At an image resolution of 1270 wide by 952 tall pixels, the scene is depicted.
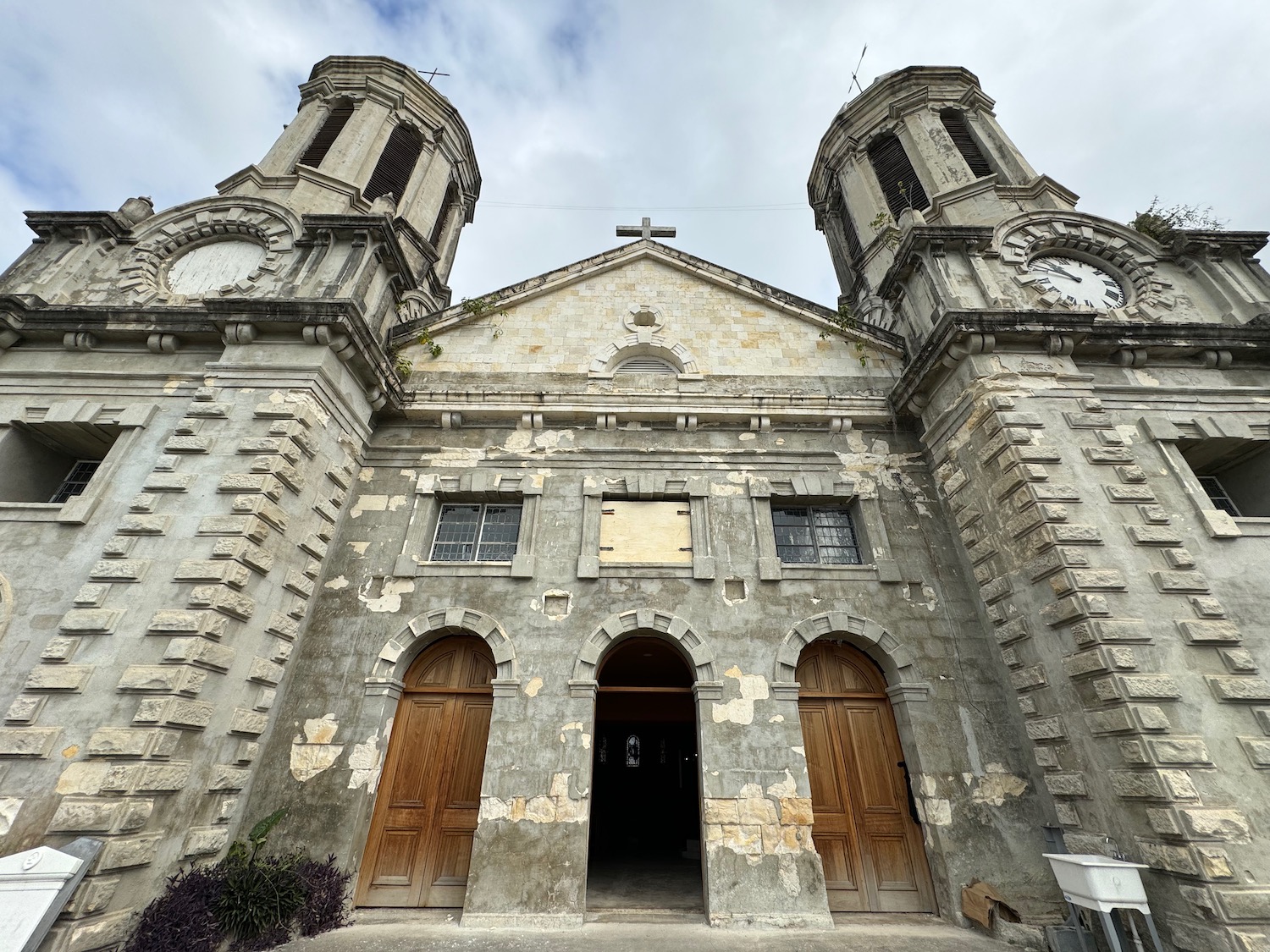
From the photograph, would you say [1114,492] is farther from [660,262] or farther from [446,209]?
[446,209]

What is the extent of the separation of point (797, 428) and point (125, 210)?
13.9 metres

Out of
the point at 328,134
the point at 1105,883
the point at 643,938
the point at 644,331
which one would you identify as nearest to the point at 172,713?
the point at 643,938

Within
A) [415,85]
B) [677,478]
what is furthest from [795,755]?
[415,85]

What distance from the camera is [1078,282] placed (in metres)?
10.6

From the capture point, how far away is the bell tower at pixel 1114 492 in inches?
222

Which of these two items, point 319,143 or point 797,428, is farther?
point 319,143

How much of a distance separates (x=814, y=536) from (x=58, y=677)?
10021 mm

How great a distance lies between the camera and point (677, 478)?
9477 millimetres

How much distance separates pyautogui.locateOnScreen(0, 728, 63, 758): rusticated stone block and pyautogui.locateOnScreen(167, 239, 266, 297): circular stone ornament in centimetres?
766

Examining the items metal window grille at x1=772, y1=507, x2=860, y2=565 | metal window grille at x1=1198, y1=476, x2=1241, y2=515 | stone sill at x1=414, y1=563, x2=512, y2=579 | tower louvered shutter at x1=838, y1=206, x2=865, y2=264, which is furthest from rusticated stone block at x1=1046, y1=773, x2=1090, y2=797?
tower louvered shutter at x1=838, y1=206, x2=865, y2=264

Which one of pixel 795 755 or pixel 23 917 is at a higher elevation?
pixel 795 755

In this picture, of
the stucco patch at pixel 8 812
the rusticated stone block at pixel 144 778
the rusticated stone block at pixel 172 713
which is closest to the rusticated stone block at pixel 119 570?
the rusticated stone block at pixel 172 713

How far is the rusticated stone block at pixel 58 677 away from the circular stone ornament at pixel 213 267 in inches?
277

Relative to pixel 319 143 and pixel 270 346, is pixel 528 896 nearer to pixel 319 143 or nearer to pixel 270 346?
pixel 270 346
